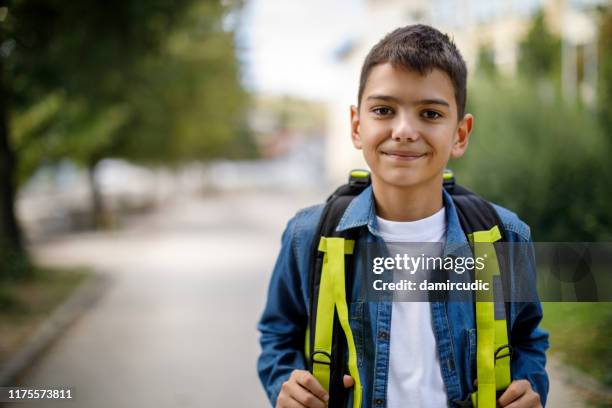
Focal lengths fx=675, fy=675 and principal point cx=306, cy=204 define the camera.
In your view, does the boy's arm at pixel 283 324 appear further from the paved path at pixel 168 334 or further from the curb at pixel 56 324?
the curb at pixel 56 324

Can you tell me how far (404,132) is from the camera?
5.82 feet

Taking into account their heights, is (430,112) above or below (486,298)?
above

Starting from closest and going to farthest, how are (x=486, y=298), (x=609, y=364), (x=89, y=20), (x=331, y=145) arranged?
(x=486, y=298)
(x=609, y=364)
(x=89, y=20)
(x=331, y=145)

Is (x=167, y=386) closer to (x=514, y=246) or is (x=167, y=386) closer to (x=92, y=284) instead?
(x=514, y=246)

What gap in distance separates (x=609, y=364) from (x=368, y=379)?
4469mm

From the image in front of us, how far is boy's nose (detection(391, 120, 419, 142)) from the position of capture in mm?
1775

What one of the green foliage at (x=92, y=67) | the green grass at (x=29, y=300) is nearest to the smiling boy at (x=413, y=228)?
the green foliage at (x=92, y=67)

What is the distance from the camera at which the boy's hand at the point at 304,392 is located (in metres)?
1.77

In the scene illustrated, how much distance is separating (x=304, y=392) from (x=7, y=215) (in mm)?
11057

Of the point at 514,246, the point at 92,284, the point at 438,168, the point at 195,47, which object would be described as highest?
the point at 195,47

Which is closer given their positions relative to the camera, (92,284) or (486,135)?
(486,135)

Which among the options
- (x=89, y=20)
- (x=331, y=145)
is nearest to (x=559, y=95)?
(x=89, y=20)

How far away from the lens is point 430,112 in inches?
71.5

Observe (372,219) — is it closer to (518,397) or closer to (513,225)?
(513,225)
